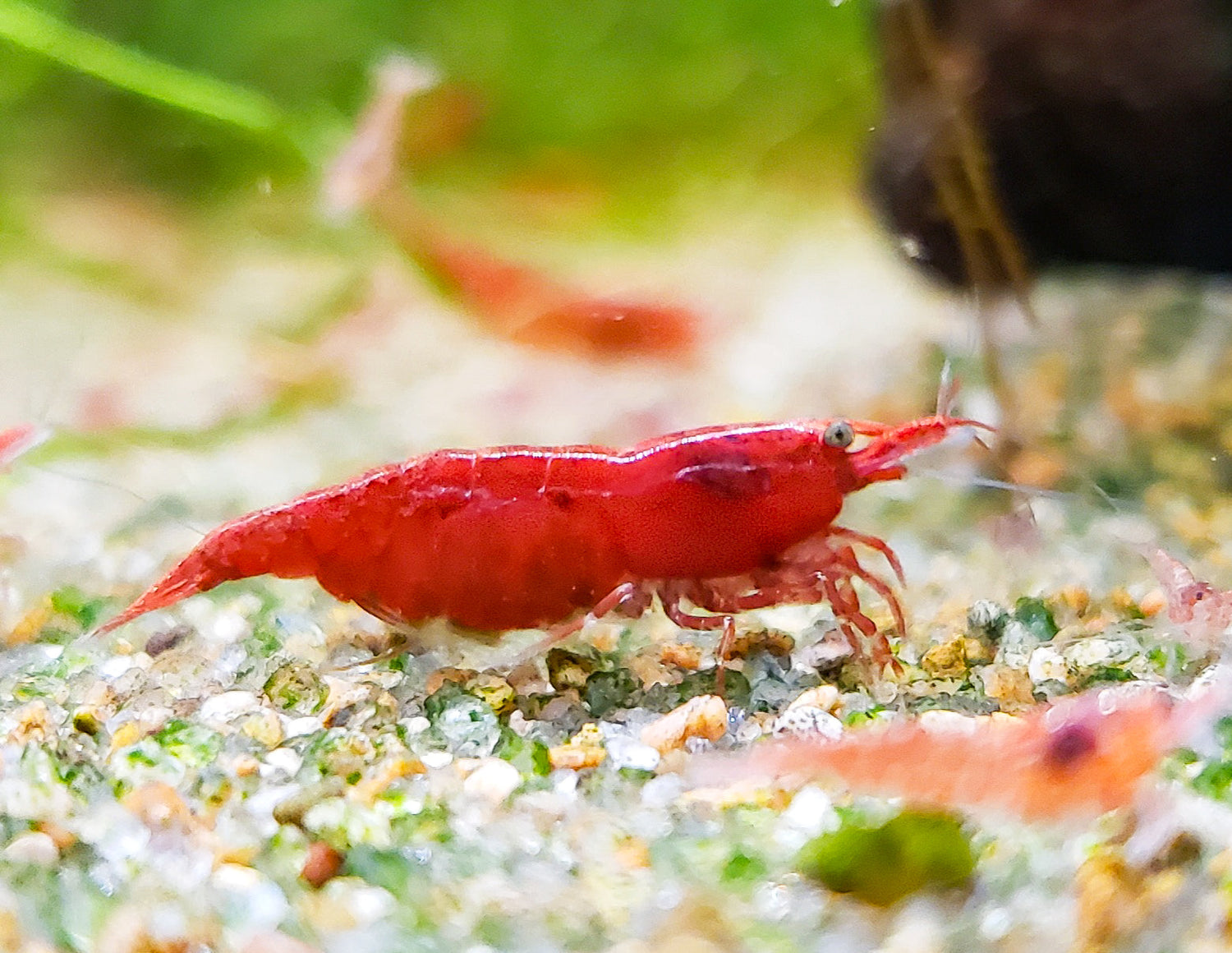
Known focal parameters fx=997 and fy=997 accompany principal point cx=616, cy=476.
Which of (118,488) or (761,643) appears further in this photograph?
(118,488)

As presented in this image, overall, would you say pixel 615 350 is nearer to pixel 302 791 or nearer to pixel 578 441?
pixel 578 441

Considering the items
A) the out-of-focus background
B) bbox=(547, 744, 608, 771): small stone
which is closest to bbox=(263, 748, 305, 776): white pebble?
bbox=(547, 744, 608, 771): small stone

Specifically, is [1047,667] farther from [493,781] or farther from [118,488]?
[118,488]

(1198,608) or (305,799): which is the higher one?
(1198,608)

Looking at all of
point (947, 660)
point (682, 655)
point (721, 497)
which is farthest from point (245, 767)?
point (947, 660)

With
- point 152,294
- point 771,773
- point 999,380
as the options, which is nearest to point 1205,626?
point 771,773

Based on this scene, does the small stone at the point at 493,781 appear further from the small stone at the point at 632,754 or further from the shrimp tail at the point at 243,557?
the shrimp tail at the point at 243,557

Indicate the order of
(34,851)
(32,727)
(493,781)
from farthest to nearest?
1. (32,727)
2. (493,781)
3. (34,851)

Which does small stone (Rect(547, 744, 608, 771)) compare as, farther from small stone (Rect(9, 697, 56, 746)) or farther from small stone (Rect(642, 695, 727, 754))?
small stone (Rect(9, 697, 56, 746))
